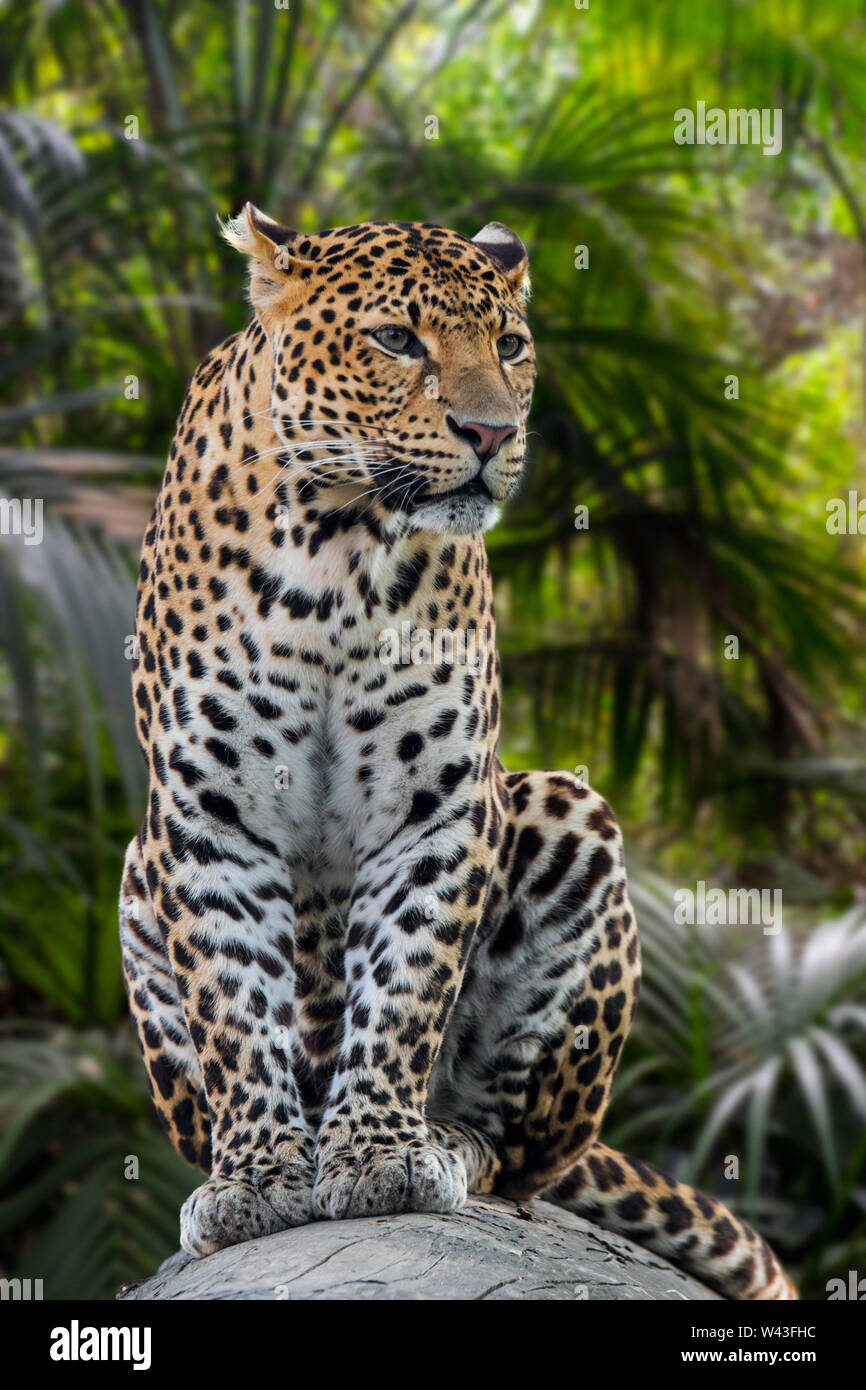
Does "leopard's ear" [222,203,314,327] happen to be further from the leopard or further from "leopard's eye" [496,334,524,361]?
"leopard's eye" [496,334,524,361]

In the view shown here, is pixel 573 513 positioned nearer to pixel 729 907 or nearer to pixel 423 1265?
pixel 729 907

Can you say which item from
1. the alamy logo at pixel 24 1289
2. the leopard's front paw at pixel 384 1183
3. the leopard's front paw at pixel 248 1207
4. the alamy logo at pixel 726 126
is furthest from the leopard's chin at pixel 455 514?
the alamy logo at pixel 726 126

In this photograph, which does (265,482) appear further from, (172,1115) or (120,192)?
(120,192)

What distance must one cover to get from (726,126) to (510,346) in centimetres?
697

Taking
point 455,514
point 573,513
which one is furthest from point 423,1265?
point 573,513

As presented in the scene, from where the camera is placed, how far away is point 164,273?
35.5 ft

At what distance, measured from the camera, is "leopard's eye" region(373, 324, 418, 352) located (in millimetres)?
4312

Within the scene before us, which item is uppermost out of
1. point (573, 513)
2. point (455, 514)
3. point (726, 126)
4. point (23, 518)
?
point (726, 126)

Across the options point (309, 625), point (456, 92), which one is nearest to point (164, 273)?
point (309, 625)

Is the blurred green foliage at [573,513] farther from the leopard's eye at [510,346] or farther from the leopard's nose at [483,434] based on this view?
the leopard's nose at [483,434]

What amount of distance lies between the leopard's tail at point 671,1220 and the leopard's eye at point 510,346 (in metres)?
2.52

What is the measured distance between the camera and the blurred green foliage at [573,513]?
8.84 metres

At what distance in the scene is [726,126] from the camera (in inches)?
423
